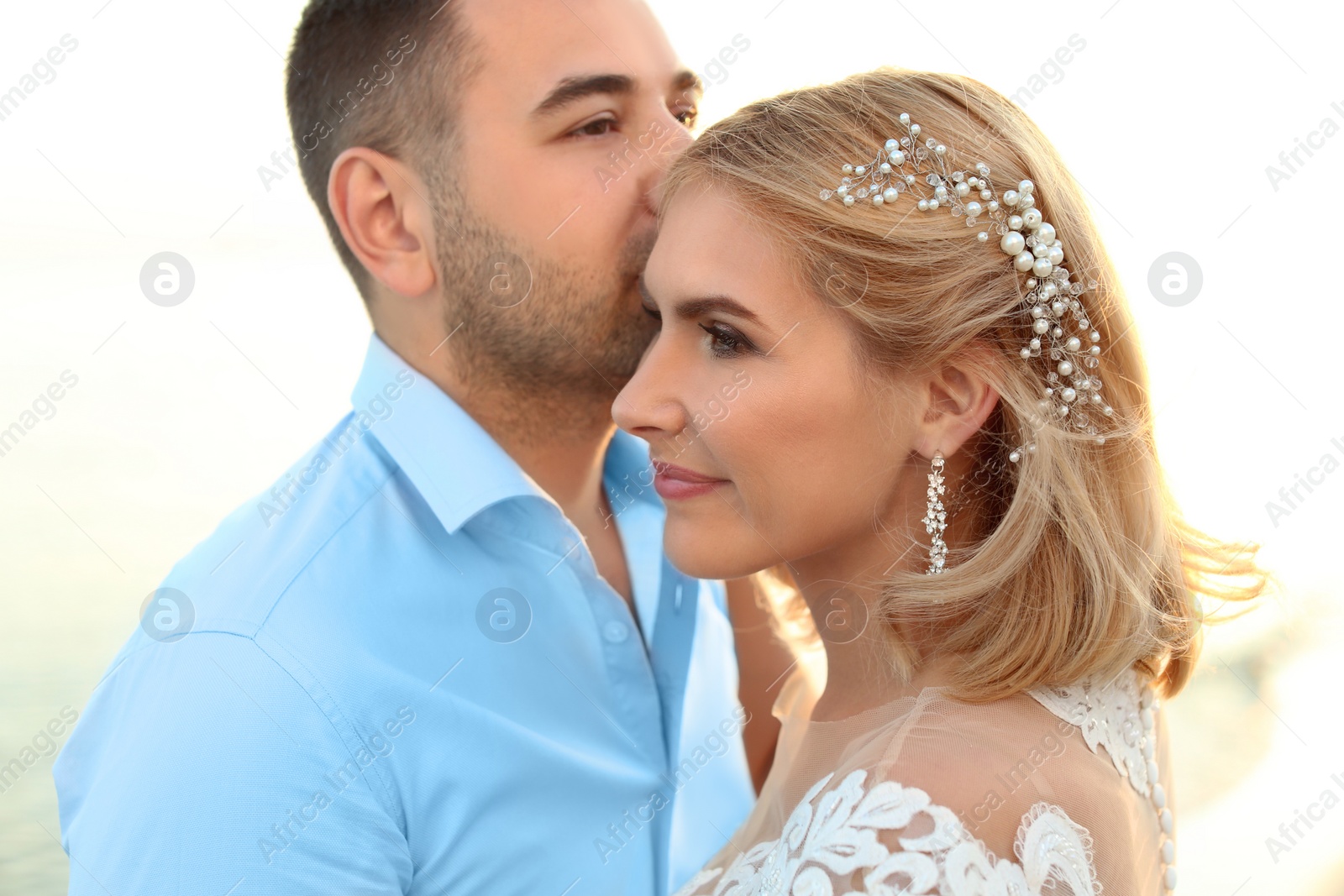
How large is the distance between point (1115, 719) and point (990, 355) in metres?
0.61

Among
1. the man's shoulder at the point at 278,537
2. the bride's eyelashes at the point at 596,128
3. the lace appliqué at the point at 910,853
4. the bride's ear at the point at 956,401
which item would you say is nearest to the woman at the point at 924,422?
the bride's ear at the point at 956,401

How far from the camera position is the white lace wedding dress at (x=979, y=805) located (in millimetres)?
1258

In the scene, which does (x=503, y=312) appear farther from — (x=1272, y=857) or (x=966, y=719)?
(x=1272, y=857)

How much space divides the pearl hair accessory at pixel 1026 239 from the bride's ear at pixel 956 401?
0.07 meters

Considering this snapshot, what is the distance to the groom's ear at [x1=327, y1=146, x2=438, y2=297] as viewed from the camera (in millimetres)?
2133

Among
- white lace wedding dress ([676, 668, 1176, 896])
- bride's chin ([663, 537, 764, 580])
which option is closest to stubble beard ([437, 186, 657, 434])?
bride's chin ([663, 537, 764, 580])

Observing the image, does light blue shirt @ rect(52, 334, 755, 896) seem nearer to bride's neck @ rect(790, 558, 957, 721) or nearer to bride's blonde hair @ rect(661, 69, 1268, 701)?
bride's neck @ rect(790, 558, 957, 721)

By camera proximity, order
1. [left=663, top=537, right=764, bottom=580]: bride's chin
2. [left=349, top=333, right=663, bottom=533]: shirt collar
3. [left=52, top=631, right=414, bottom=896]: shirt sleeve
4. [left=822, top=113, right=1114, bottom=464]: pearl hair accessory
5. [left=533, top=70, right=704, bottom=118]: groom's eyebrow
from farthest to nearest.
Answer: [left=533, top=70, right=704, bottom=118]: groom's eyebrow < [left=349, top=333, right=663, bottom=533]: shirt collar < [left=663, top=537, right=764, bottom=580]: bride's chin < [left=822, top=113, right=1114, bottom=464]: pearl hair accessory < [left=52, top=631, right=414, bottom=896]: shirt sleeve

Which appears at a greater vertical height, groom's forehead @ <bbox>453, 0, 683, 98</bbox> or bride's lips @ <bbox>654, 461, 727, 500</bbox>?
groom's forehead @ <bbox>453, 0, 683, 98</bbox>

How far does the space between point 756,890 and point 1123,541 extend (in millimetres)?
817

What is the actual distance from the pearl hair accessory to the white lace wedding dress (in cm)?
44

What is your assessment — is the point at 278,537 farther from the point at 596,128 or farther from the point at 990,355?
the point at 990,355

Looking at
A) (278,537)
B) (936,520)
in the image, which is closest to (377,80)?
(278,537)

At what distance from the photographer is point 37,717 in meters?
3.04
